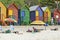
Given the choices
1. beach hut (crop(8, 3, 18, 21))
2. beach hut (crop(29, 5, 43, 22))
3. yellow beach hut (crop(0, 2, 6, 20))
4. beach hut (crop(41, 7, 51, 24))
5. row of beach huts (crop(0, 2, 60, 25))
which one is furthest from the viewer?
beach hut (crop(41, 7, 51, 24))

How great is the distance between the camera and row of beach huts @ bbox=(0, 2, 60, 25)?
126 ft

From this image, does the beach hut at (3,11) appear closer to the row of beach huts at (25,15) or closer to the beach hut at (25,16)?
the row of beach huts at (25,15)

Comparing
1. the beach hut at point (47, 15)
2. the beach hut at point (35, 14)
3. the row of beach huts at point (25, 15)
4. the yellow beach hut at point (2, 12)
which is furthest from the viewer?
the beach hut at point (47, 15)

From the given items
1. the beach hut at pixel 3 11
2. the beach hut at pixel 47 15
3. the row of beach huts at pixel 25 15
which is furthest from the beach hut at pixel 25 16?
the beach hut at pixel 47 15

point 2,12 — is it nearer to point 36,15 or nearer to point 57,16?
point 36,15

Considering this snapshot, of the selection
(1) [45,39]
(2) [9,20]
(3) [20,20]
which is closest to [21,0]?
(3) [20,20]

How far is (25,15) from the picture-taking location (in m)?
41.3

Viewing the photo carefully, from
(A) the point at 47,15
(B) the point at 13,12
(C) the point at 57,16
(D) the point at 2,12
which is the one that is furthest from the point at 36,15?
(D) the point at 2,12

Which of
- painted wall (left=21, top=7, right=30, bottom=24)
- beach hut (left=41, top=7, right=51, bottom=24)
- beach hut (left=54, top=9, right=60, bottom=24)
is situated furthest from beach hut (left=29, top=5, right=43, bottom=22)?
beach hut (left=54, top=9, right=60, bottom=24)

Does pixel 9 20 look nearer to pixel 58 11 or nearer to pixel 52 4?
pixel 58 11

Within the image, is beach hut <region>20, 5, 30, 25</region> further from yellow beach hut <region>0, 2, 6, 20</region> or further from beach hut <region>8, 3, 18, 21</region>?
yellow beach hut <region>0, 2, 6, 20</region>

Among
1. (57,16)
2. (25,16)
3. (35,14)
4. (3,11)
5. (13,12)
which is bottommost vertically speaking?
(57,16)

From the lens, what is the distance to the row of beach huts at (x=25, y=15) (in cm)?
3844

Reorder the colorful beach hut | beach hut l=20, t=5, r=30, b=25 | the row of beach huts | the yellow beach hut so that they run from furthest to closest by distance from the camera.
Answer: the colorful beach hut
beach hut l=20, t=5, r=30, b=25
the row of beach huts
the yellow beach hut
